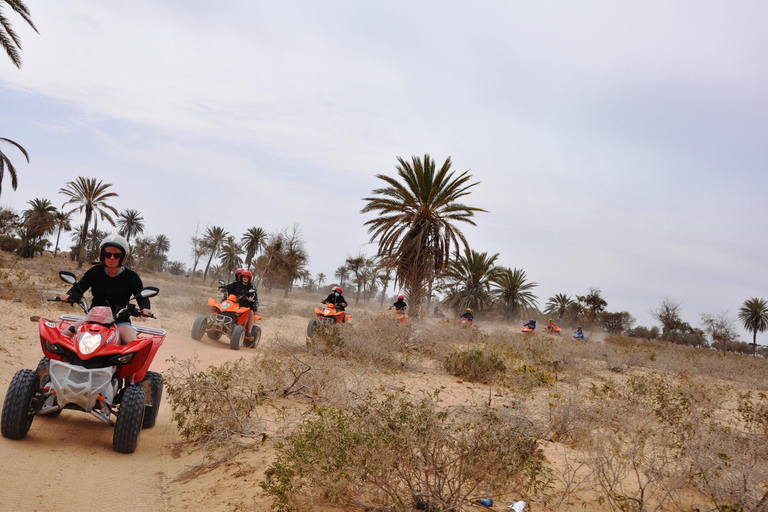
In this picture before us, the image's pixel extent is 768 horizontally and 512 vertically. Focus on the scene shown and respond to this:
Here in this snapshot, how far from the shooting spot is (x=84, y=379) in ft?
15.0

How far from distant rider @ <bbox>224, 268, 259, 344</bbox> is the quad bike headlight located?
7.68m

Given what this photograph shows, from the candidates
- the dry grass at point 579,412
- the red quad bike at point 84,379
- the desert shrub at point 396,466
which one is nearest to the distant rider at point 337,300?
the dry grass at point 579,412

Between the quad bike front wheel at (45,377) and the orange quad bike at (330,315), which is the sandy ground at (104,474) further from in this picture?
the orange quad bike at (330,315)

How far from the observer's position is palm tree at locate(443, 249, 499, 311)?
110 ft

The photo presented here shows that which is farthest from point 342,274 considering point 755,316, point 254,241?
point 755,316

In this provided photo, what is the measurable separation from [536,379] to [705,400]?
2.51 meters

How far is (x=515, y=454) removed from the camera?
396 cm

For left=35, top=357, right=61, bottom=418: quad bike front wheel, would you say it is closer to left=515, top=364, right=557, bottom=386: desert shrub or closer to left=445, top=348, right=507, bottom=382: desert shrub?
left=515, top=364, right=557, bottom=386: desert shrub

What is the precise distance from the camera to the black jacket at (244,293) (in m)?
12.4

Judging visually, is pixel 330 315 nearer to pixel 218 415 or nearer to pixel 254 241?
pixel 218 415

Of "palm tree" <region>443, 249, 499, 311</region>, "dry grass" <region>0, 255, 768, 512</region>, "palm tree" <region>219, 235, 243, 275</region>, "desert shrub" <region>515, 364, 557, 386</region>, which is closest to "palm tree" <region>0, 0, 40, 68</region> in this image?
"dry grass" <region>0, 255, 768, 512</region>

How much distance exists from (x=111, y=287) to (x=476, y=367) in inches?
283

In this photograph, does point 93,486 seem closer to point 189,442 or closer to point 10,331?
point 189,442

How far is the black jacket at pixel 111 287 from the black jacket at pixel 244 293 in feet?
22.6
